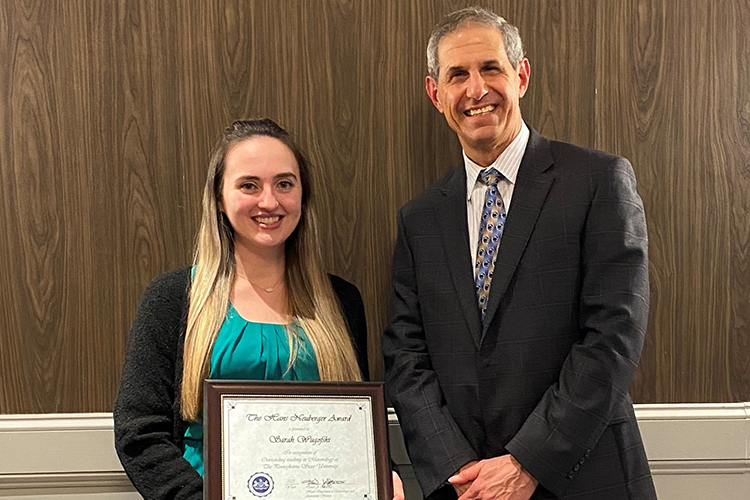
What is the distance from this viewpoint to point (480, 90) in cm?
197

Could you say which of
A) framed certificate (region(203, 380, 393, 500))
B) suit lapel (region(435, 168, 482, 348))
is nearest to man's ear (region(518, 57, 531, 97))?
suit lapel (region(435, 168, 482, 348))

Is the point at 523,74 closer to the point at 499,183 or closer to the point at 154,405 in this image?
the point at 499,183

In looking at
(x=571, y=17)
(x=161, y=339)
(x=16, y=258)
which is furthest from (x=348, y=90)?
(x=16, y=258)

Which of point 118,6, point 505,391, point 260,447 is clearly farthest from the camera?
point 118,6

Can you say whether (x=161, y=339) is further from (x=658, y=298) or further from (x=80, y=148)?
(x=658, y=298)

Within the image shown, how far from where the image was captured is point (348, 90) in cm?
236

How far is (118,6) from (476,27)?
1.05m

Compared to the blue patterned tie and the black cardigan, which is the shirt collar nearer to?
the blue patterned tie

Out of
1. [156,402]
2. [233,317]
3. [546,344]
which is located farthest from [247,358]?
[546,344]

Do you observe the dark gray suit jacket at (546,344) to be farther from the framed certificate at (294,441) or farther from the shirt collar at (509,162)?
the framed certificate at (294,441)

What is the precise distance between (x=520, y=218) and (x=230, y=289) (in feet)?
2.42
